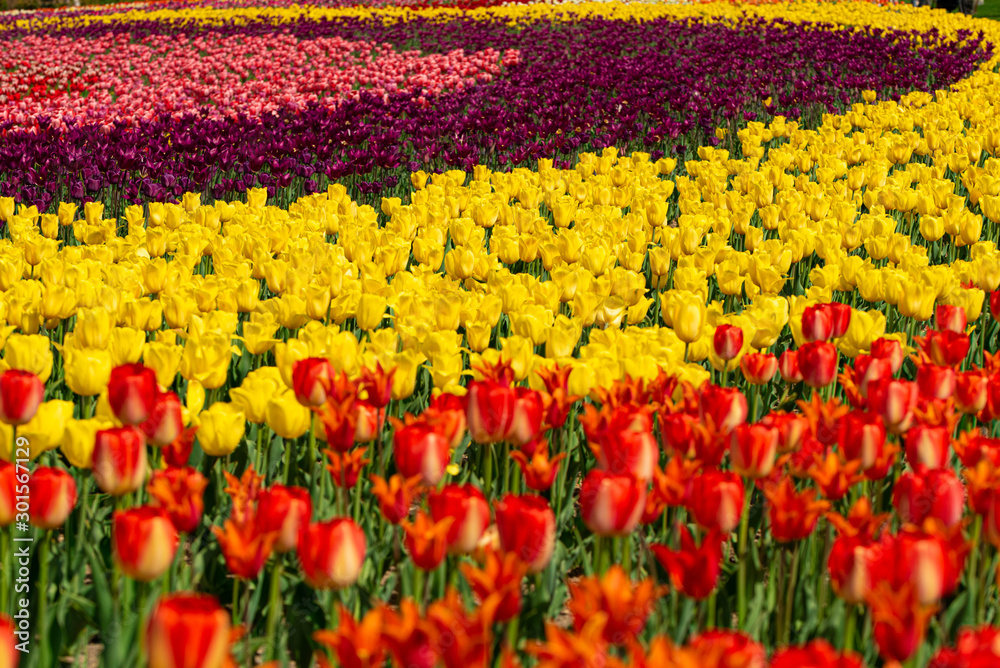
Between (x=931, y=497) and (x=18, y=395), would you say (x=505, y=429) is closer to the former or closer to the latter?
(x=931, y=497)

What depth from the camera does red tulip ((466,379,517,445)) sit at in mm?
2234

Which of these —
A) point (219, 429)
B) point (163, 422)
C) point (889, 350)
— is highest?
point (889, 350)

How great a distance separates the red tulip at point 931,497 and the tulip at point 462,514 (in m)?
0.84

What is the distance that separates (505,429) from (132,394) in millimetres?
853

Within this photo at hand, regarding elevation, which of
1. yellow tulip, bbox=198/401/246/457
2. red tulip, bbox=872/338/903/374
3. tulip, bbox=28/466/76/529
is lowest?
yellow tulip, bbox=198/401/246/457

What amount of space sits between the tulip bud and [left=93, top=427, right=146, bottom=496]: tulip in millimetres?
1714

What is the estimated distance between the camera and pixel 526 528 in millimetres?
1738

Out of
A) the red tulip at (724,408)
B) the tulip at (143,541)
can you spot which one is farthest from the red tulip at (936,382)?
the tulip at (143,541)

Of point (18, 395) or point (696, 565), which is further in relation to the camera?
point (18, 395)

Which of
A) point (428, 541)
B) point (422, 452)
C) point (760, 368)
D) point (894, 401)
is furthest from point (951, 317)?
point (428, 541)

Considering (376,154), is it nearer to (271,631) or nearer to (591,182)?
(591,182)

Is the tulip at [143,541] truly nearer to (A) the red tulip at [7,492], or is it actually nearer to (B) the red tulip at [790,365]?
(A) the red tulip at [7,492]

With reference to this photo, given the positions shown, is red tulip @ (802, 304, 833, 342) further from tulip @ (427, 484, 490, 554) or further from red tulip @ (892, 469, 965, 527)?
tulip @ (427, 484, 490, 554)

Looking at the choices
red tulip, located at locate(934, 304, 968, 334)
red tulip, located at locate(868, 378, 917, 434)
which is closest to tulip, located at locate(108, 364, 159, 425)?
red tulip, located at locate(868, 378, 917, 434)
